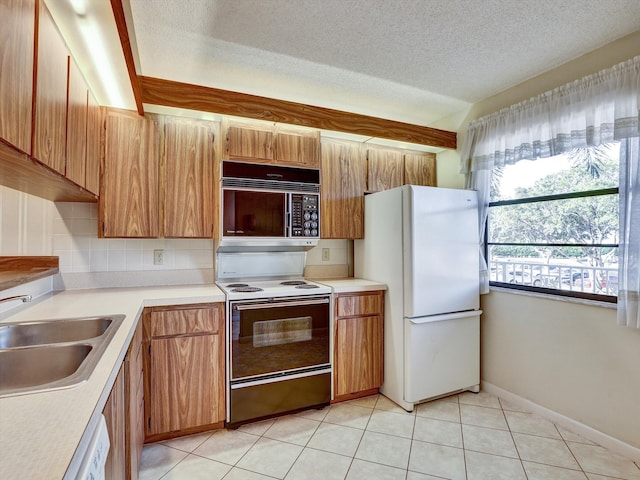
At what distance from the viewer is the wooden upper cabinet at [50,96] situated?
1.13 m

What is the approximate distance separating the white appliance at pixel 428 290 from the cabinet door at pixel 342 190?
25 cm

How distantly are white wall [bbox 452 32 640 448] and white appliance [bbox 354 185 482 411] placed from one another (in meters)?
0.20

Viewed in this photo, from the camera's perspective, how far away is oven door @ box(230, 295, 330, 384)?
7.20 feet

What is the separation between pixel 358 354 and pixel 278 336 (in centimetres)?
69

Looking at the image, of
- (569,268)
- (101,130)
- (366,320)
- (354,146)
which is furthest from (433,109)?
(101,130)

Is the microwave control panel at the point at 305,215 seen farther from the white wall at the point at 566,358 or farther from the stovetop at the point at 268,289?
the white wall at the point at 566,358

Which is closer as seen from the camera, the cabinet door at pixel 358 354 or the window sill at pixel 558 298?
the window sill at pixel 558 298

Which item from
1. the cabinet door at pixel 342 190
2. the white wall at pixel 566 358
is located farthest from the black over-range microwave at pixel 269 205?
the white wall at pixel 566 358

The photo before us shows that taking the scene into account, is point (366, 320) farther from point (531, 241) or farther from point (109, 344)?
point (109, 344)

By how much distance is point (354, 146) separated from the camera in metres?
3.00

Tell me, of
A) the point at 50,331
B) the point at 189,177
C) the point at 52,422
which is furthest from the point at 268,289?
the point at 52,422

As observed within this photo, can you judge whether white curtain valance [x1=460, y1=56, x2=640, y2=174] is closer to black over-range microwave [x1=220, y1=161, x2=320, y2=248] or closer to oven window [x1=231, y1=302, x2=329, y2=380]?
black over-range microwave [x1=220, y1=161, x2=320, y2=248]

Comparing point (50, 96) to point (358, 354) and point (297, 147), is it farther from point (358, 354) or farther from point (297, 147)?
point (358, 354)

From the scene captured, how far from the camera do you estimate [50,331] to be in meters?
1.42
